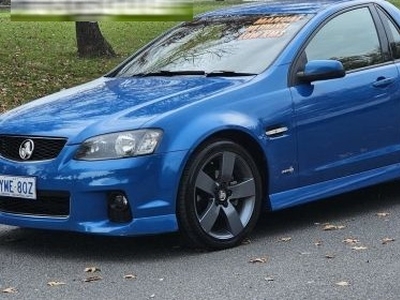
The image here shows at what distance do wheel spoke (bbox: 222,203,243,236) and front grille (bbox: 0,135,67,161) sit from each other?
3.76ft

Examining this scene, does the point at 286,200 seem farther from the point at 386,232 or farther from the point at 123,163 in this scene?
the point at 123,163

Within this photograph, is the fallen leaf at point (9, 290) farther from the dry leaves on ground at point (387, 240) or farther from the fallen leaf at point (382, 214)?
the fallen leaf at point (382, 214)

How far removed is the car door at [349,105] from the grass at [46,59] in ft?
23.0

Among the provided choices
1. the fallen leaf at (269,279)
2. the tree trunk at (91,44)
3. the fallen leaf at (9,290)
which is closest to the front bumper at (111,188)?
the fallen leaf at (9,290)

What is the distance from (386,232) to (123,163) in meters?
1.99

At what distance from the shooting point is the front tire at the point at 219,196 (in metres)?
5.27

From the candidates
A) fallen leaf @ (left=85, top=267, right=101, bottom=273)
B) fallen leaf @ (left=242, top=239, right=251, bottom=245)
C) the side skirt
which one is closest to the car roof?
the side skirt

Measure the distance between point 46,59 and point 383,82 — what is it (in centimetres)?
1115

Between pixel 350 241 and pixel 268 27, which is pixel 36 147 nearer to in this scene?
pixel 268 27

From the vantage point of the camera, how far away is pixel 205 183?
17.6 feet

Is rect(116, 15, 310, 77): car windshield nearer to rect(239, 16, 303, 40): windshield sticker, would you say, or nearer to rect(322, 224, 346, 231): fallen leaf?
rect(239, 16, 303, 40): windshield sticker

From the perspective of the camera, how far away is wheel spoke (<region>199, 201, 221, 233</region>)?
537 cm

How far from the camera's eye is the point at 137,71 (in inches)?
260

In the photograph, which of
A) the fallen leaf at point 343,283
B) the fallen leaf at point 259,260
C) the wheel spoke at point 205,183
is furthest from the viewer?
the wheel spoke at point 205,183
